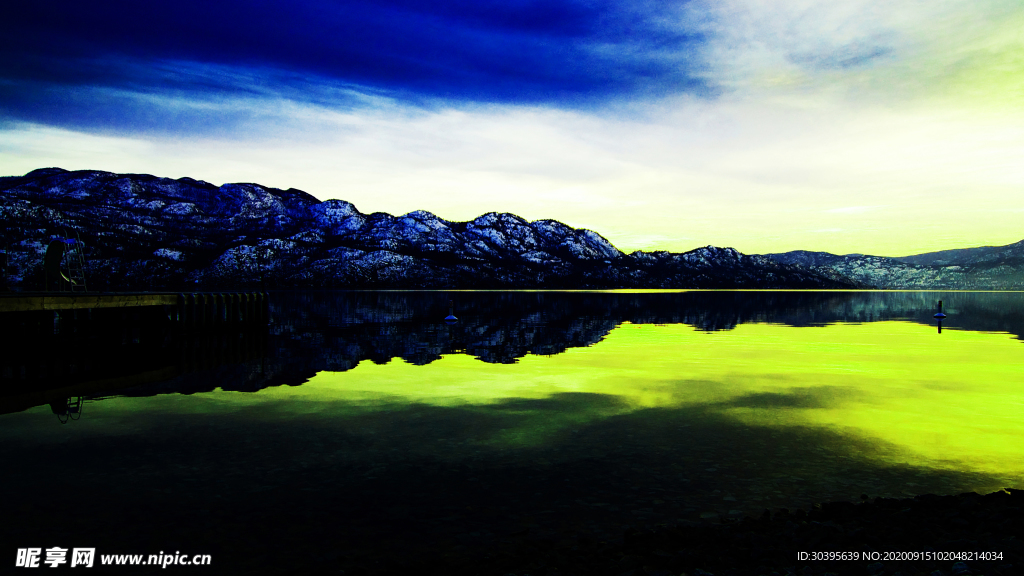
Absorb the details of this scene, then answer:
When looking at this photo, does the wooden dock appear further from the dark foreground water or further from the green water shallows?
the green water shallows

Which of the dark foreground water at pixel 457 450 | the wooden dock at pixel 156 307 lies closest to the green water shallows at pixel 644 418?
the dark foreground water at pixel 457 450

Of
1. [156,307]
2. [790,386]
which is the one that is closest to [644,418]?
[790,386]

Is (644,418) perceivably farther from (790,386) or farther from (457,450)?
(790,386)

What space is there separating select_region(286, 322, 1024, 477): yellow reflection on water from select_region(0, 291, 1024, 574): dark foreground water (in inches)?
6.5

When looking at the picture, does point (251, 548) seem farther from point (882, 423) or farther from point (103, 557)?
point (882, 423)

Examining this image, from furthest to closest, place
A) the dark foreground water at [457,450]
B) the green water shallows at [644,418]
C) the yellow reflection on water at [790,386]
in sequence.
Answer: the yellow reflection on water at [790,386], the green water shallows at [644,418], the dark foreground water at [457,450]

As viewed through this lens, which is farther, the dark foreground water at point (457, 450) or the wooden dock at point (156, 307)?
the wooden dock at point (156, 307)

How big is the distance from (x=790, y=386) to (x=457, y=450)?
56.5 feet

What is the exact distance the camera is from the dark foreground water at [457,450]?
10.4 m

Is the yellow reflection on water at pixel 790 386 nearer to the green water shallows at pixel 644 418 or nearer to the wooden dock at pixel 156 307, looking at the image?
the green water shallows at pixel 644 418

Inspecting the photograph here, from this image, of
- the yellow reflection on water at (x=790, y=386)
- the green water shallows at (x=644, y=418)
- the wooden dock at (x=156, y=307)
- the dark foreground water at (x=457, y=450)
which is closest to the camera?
the dark foreground water at (x=457, y=450)

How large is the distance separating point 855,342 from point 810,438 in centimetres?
3383

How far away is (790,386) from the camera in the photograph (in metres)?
25.5

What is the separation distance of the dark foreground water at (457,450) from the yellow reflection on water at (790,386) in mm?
166
